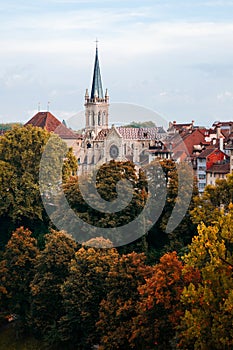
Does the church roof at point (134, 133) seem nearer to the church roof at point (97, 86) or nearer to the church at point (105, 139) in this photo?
the church at point (105, 139)

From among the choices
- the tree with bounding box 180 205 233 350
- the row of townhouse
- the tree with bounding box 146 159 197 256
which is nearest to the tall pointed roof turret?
the row of townhouse

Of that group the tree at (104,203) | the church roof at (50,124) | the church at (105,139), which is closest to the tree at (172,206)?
the tree at (104,203)

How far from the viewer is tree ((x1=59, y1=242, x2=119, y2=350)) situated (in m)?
44.0

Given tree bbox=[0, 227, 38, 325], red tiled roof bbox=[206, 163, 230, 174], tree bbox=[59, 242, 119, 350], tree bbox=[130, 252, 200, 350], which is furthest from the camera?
red tiled roof bbox=[206, 163, 230, 174]

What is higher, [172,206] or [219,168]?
[219,168]

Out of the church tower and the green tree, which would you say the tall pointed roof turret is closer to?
the church tower

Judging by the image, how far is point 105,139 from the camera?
106 meters

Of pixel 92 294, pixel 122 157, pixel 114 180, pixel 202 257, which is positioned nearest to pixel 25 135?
pixel 114 180

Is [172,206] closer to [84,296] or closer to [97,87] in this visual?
[84,296]

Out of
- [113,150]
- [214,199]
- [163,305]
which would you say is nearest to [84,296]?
[163,305]

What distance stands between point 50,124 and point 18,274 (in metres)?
52.7

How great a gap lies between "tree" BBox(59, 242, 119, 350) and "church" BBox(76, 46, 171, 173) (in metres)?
38.3

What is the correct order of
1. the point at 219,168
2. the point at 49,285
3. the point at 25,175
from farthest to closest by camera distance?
the point at 219,168 < the point at 25,175 < the point at 49,285

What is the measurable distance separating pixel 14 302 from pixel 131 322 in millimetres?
11295
